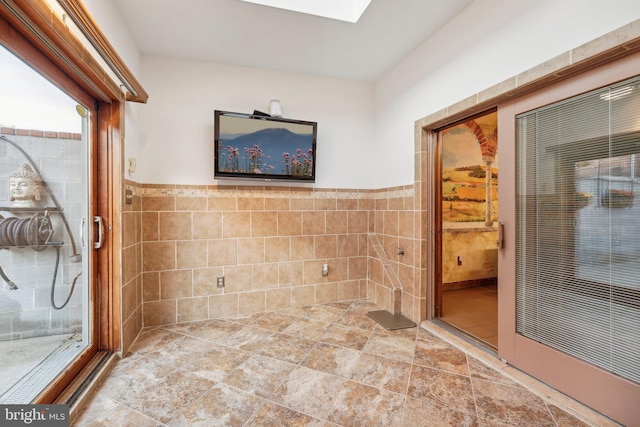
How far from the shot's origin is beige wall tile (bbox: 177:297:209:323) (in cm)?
281

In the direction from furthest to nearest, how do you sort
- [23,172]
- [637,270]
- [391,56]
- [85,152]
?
[391,56], [85,152], [23,172], [637,270]

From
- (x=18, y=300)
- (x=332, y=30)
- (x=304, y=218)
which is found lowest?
(x=18, y=300)

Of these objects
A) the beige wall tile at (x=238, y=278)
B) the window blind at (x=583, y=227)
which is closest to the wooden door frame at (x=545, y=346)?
the window blind at (x=583, y=227)

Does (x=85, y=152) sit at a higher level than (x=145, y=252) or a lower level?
higher

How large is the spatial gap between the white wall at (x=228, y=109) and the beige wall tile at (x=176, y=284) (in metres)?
0.92

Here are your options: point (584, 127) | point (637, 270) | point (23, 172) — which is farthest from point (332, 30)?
point (637, 270)

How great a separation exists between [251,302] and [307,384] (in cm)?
141

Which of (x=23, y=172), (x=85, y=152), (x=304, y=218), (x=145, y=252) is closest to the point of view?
(x=23, y=172)

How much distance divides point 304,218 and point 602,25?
263cm

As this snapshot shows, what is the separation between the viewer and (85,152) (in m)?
1.96

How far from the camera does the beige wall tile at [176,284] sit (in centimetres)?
276

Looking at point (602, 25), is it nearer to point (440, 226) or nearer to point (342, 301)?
point (440, 226)

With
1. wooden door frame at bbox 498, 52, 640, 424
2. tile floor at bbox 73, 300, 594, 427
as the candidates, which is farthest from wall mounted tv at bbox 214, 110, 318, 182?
wooden door frame at bbox 498, 52, 640, 424

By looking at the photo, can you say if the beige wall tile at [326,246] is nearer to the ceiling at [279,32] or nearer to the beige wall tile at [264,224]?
the beige wall tile at [264,224]
